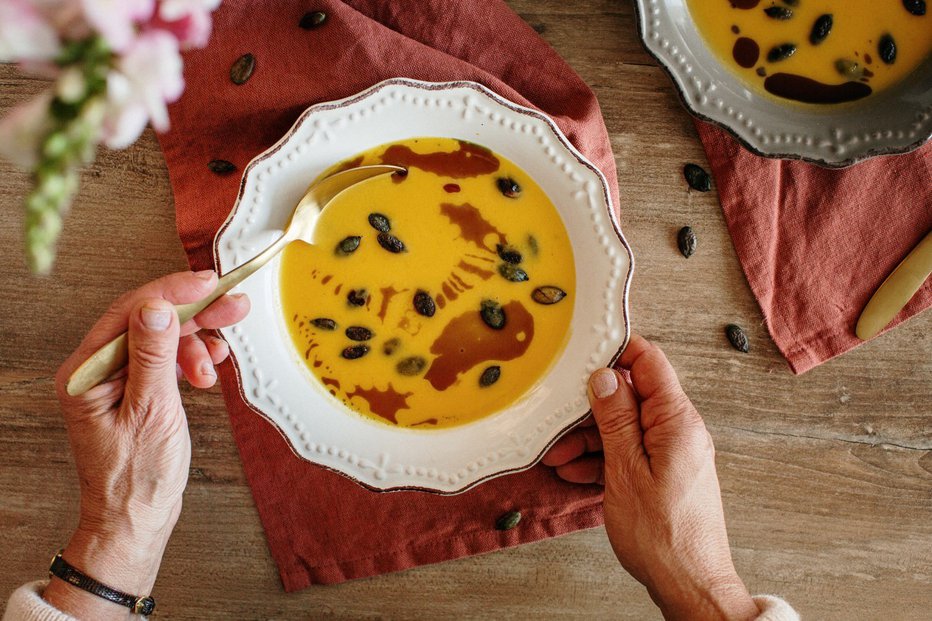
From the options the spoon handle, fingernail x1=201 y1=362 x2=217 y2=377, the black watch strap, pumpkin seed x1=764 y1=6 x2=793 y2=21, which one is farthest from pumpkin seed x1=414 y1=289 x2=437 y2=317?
pumpkin seed x1=764 y1=6 x2=793 y2=21

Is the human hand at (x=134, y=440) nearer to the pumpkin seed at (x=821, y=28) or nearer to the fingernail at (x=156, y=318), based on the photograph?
the fingernail at (x=156, y=318)

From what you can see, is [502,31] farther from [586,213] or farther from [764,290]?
[764,290]

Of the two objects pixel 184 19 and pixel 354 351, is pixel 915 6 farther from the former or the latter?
pixel 184 19

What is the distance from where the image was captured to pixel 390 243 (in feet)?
4.86

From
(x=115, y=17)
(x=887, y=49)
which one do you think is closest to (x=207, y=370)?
(x=115, y=17)

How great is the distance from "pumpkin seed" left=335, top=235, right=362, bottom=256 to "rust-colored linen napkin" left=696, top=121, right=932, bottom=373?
2.70ft

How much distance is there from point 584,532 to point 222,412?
0.92 metres

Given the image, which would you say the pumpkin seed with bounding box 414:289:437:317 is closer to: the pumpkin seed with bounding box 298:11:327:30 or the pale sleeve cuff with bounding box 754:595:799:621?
the pumpkin seed with bounding box 298:11:327:30

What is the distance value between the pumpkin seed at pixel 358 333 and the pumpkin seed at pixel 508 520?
0.53m

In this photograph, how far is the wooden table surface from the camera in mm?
1662

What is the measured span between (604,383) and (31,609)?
1.22 meters

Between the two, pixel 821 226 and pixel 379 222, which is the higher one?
pixel 379 222

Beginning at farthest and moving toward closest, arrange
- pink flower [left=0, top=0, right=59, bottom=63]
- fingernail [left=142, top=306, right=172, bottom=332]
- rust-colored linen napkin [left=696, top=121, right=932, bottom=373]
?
rust-colored linen napkin [left=696, top=121, right=932, bottom=373] < fingernail [left=142, top=306, right=172, bottom=332] < pink flower [left=0, top=0, right=59, bottom=63]

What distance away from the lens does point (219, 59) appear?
5.05 ft
